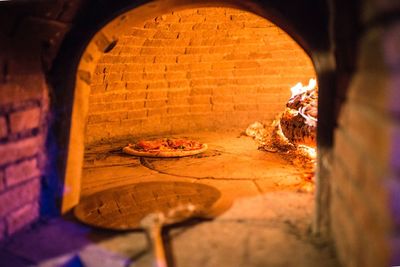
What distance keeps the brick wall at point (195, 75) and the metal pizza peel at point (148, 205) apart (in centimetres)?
258

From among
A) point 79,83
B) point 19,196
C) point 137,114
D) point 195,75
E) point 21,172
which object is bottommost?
point 19,196

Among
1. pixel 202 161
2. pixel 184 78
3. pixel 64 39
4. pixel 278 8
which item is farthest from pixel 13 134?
pixel 184 78

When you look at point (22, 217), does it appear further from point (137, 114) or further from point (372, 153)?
point (137, 114)

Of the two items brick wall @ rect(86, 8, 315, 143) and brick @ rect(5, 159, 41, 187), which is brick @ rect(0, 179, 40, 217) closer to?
brick @ rect(5, 159, 41, 187)

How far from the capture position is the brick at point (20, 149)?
8.06 ft

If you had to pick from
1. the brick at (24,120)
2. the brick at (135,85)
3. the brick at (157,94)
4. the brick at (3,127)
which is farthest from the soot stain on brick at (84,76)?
the brick at (157,94)

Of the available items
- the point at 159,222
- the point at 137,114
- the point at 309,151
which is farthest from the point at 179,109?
the point at 159,222

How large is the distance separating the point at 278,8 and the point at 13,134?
1923mm

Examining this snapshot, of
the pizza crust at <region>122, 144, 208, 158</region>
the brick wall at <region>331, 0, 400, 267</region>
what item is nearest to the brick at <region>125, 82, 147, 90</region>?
the pizza crust at <region>122, 144, 208, 158</region>

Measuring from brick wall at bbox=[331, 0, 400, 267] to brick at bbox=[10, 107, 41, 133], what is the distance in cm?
205

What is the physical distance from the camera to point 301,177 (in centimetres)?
384

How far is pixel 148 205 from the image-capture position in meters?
3.31

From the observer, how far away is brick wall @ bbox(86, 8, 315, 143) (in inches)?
237

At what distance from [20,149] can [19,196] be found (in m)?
0.33
